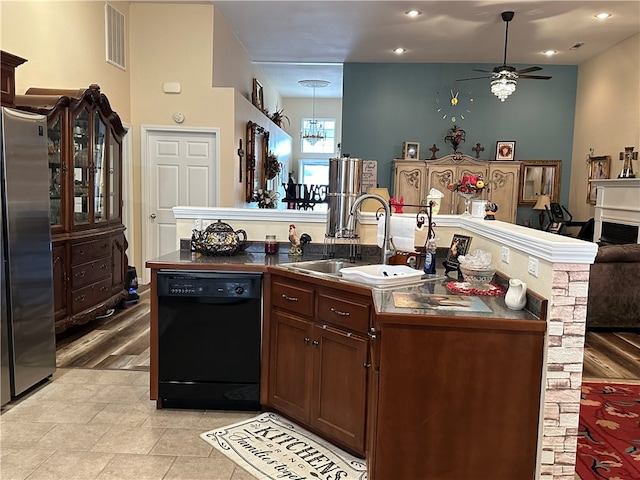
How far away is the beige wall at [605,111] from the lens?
7059 mm

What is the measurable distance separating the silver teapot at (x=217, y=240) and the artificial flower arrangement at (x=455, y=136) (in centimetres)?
623

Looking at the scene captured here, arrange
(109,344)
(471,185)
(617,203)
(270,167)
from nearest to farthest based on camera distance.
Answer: (471,185) → (109,344) → (617,203) → (270,167)

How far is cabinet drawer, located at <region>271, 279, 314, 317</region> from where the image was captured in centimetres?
266

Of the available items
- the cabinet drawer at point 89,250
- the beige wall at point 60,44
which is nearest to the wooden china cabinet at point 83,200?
the cabinet drawer at point 89,250

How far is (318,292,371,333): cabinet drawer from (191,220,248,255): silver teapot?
2.81ft

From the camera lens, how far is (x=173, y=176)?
6.55 m

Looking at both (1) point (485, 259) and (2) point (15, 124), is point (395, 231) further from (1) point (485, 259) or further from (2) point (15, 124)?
(2) point (15, 124)

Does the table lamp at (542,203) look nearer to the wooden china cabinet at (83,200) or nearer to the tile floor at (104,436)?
the wooden china cabinet at (83,200)

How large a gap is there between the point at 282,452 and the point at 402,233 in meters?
1.38

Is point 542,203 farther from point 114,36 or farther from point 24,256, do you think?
point 24,256

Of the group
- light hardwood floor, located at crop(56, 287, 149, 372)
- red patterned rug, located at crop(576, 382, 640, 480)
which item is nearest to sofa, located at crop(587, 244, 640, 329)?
red patterned rug, located at crop(576, 382, 640, 480)

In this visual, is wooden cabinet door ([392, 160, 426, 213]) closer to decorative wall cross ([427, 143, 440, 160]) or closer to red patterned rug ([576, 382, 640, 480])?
decorative wall cross ([427, 143, 440, 160])

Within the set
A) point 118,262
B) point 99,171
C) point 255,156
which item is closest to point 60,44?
point 99,171

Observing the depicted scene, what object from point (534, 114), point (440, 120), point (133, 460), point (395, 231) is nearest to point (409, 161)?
point (440, 120)
